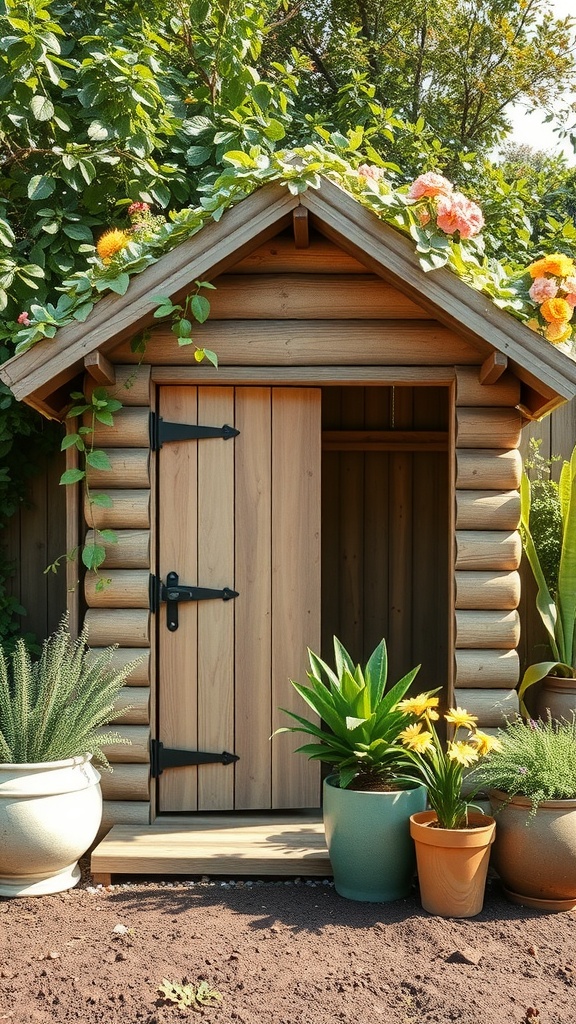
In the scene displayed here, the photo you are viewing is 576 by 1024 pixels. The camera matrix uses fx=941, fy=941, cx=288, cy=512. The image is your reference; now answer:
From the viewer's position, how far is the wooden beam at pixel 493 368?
14.3ft

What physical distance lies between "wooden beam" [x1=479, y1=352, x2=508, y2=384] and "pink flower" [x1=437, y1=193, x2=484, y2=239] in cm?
56

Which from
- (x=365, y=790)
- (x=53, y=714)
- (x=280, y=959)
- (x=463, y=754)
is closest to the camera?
(x=280, y=959)

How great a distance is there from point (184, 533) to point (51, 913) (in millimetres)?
1845

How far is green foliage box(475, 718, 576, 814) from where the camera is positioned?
12.6 ft

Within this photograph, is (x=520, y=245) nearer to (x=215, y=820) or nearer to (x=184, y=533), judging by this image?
(x=184, y=533)

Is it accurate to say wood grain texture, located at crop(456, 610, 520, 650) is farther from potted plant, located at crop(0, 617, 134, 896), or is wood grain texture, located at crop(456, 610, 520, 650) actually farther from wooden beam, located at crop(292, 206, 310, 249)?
wooden beam, located at crop(292, 206, 310, 249)

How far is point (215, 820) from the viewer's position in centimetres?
471

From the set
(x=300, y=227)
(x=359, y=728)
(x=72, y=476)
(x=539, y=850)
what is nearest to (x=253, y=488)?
(x=72, y=476)

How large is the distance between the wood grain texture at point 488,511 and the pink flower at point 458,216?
1.25m

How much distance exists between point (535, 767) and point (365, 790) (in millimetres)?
720

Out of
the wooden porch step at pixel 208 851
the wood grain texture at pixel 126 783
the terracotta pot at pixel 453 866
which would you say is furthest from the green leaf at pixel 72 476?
the terracotta pot at pixel 453 866

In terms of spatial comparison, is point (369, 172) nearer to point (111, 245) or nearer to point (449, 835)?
point (111, 245)

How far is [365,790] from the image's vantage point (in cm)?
404

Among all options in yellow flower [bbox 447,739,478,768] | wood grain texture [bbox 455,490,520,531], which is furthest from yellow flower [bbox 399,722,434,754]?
wood grain texture [bbox 455,490,520,531]
